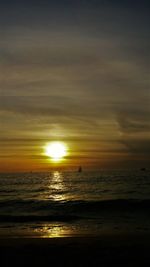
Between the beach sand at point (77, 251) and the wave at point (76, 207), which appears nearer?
the beach sand at point (77, 251)

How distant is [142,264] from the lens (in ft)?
31.1

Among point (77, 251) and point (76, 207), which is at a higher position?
point (76, 207)

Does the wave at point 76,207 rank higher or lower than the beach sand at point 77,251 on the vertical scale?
higher

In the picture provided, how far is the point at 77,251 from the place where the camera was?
11406 millimetres

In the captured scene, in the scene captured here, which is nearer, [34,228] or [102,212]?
[34,228]

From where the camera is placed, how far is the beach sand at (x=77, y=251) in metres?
9.84

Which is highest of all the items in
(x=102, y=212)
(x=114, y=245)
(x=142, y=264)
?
(x=102, y=212)

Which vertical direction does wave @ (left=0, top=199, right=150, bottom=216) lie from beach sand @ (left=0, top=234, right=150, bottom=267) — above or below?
above

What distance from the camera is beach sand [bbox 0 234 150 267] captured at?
9.84 meters

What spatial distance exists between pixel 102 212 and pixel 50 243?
48.6ft

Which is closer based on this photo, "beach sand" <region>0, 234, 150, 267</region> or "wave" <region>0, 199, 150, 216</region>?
"beach sand" <region>0, 234, 150, 267</region>

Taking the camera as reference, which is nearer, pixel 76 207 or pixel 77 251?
pixel 77 251

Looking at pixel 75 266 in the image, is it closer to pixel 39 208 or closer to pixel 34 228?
pixel 34 228

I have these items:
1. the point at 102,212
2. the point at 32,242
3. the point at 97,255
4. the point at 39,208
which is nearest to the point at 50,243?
the point at 32,242
